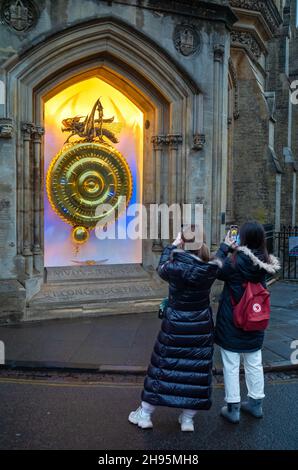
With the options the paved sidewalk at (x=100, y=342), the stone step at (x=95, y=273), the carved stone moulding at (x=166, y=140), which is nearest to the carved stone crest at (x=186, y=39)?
the carved stone moulding at (x=166, y=140)

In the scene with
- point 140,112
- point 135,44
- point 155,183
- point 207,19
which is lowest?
point 155,183

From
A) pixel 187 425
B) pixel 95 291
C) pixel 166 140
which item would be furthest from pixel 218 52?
pixel 187 425

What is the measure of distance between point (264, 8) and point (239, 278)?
1081 centimetres

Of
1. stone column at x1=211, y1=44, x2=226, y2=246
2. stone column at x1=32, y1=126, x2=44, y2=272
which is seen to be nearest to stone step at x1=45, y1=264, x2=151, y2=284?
stone column at x1=32, y1=126, x2=44, y2=272

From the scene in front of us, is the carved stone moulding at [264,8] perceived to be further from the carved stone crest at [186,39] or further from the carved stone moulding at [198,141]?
the carved stone moulding at [198,141]

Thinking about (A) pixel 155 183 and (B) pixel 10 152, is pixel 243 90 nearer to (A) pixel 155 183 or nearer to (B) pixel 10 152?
(A) pixel 155 183

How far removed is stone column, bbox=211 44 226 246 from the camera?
859 cm

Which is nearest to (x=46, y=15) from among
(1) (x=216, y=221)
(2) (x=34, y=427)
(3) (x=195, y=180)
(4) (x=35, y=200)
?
(4) (x=35, y=200)

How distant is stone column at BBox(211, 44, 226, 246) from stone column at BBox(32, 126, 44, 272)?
333 cm

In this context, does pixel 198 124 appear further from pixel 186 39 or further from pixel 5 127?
pixel 5 127

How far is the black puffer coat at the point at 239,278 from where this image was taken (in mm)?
3902

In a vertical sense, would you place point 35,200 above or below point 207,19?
below

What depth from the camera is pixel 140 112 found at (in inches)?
353

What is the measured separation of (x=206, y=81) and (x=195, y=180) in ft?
6.26
